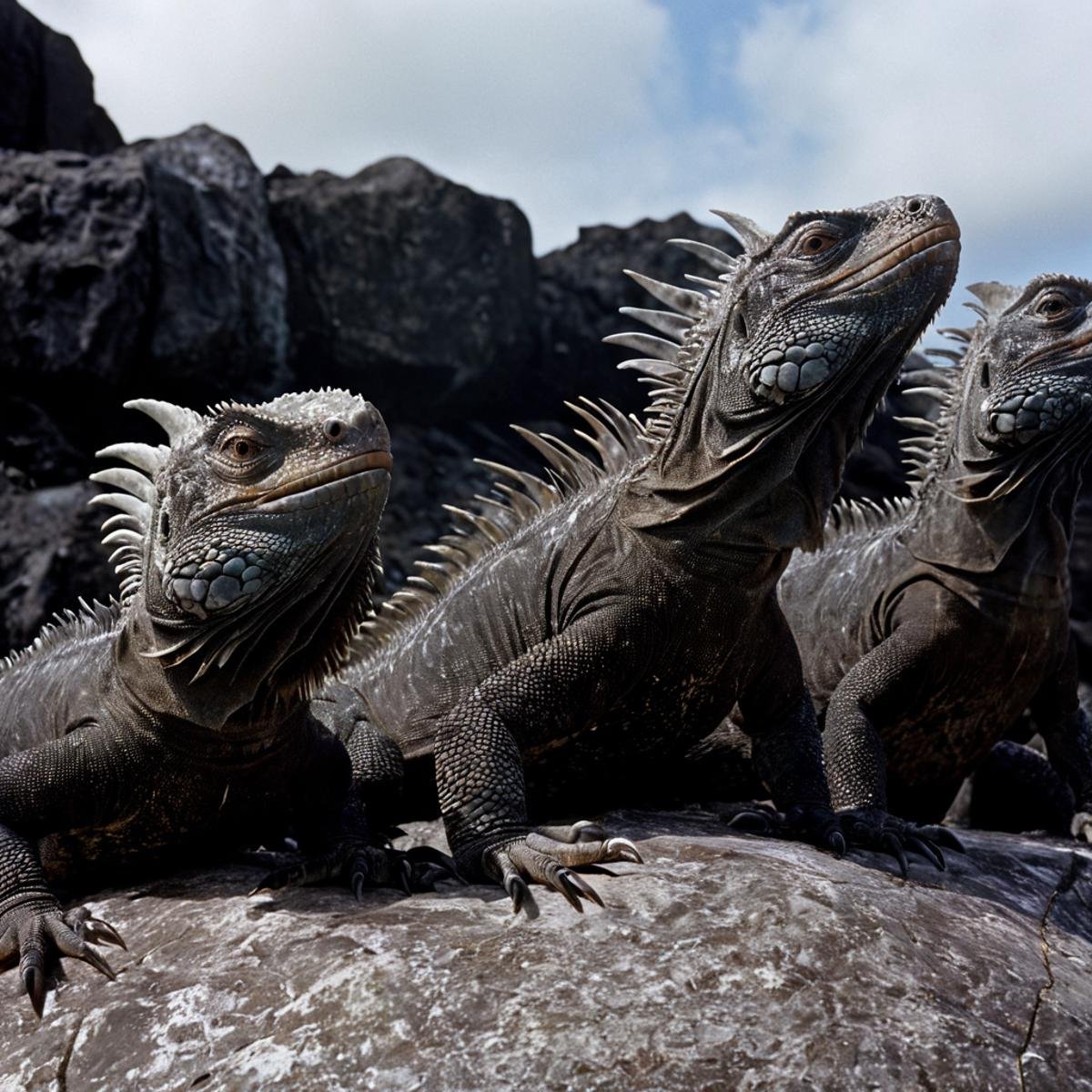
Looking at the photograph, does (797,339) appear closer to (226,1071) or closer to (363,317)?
(226,1071)

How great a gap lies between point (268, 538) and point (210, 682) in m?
0.54

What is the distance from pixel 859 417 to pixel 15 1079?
3.13 metres

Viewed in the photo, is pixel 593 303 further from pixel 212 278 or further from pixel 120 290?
pixel 120 290

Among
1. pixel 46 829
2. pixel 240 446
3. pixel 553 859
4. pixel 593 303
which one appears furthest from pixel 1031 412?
pixel 593 303

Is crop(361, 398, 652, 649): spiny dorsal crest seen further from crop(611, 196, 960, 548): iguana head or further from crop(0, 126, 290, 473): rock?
Answer: crop(0, 126, 290, 473): rock

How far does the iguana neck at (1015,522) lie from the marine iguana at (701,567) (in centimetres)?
124

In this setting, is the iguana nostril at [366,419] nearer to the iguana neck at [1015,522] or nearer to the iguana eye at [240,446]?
the iguana eye at [240,446]

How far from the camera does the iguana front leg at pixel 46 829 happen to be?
340cm

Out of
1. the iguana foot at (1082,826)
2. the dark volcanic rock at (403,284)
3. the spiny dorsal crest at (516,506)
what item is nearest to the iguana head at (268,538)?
the spiny dorsal crest at (516,506)

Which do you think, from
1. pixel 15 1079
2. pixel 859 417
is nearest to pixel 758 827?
pixel 859 417

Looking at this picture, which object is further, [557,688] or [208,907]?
[557,688]

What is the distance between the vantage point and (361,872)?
149 inches

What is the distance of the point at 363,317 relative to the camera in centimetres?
1477

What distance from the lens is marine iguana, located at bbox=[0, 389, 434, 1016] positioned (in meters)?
3.54
